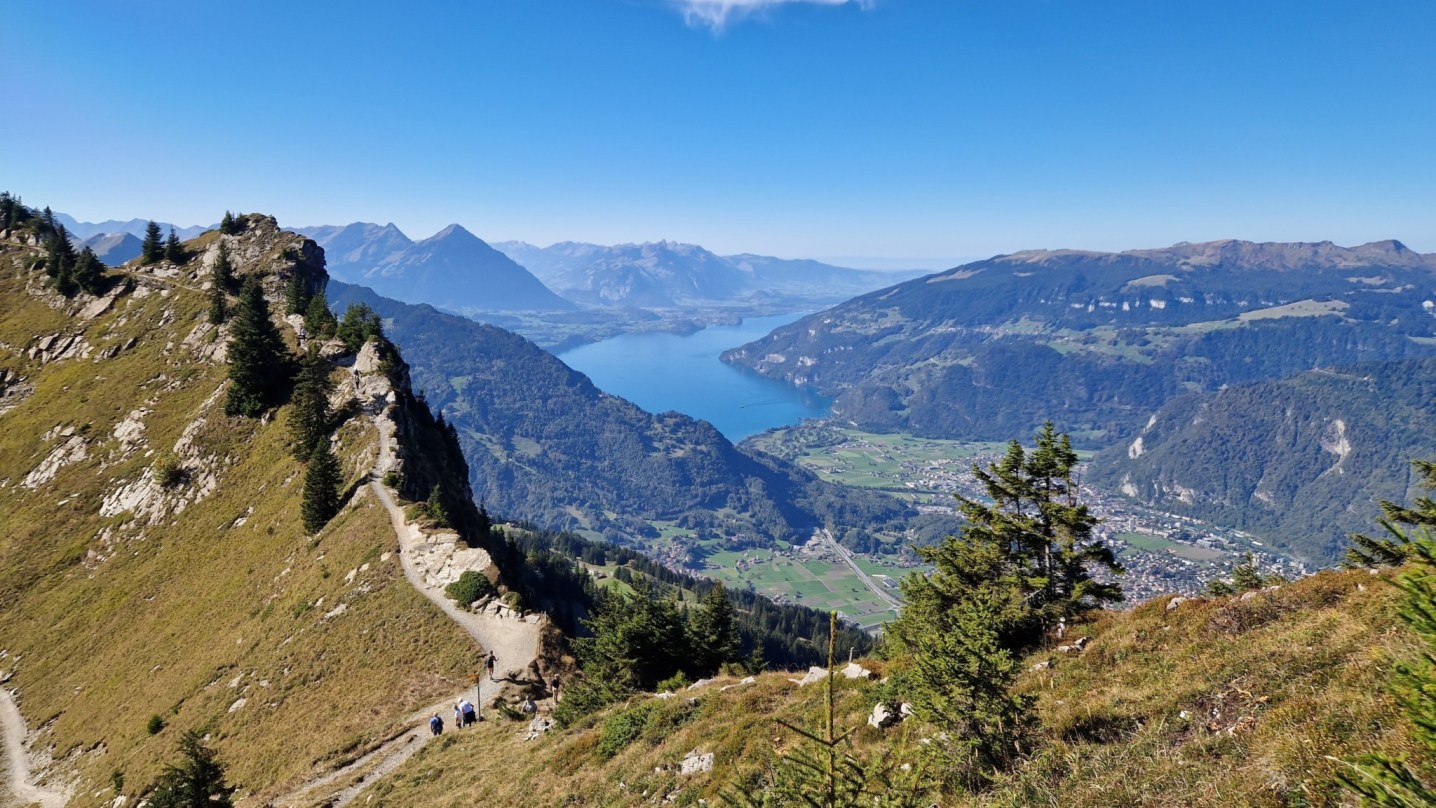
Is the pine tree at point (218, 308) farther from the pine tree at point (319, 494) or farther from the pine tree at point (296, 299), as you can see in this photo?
the pine tree at point (319, 494)

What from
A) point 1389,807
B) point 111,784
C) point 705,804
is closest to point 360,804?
point 705,804

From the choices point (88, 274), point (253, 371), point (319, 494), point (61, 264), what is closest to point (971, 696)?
point (319, 494)

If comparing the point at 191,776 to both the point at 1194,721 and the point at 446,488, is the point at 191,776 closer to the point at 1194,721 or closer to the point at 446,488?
the point at 1194,721

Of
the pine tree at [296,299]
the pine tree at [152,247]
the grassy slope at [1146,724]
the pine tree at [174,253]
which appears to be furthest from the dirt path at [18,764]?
the pine tree at [152,247]

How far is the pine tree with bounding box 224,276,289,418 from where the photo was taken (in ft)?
258

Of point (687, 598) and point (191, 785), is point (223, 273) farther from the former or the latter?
point (687, 598)

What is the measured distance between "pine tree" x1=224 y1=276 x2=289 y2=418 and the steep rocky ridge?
251 cm

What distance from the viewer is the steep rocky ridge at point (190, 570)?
134 ft

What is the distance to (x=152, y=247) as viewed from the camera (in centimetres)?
12850

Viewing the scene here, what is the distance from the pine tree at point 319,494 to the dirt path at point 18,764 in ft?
77.9

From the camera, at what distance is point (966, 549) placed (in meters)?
33.5

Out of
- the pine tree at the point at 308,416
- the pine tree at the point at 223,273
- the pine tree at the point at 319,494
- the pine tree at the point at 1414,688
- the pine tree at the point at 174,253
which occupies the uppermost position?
the pine tree at the point at 174,253

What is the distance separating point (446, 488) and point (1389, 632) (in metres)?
77.4

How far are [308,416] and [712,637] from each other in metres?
59.2
